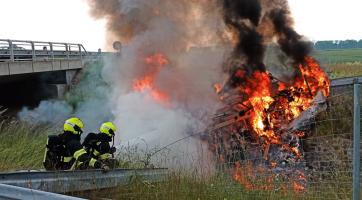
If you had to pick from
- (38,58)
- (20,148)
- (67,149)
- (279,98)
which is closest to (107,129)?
(67,149)

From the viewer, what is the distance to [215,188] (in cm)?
628

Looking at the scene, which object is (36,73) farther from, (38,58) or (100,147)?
(100,147)

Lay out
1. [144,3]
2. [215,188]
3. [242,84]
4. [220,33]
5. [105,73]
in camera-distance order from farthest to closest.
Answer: [105,73] < [144,3] < [220,33] < [242,84] < [215,188]

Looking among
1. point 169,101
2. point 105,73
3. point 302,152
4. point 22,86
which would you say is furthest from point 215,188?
point 22,86

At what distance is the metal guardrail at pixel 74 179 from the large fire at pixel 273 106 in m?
5.53

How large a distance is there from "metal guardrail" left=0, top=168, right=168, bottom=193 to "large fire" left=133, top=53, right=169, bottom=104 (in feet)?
31.9

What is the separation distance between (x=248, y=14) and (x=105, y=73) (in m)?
9.32

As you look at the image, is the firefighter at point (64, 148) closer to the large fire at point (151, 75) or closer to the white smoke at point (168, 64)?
the white smoke at point (168, 64)

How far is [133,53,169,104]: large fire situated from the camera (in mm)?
16609

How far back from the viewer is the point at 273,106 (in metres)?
13.6

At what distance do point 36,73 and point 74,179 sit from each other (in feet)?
62.7

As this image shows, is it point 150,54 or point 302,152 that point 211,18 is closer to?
point 150,54

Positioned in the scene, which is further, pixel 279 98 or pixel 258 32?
pixel 258 32

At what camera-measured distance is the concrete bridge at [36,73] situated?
21.5 meters
